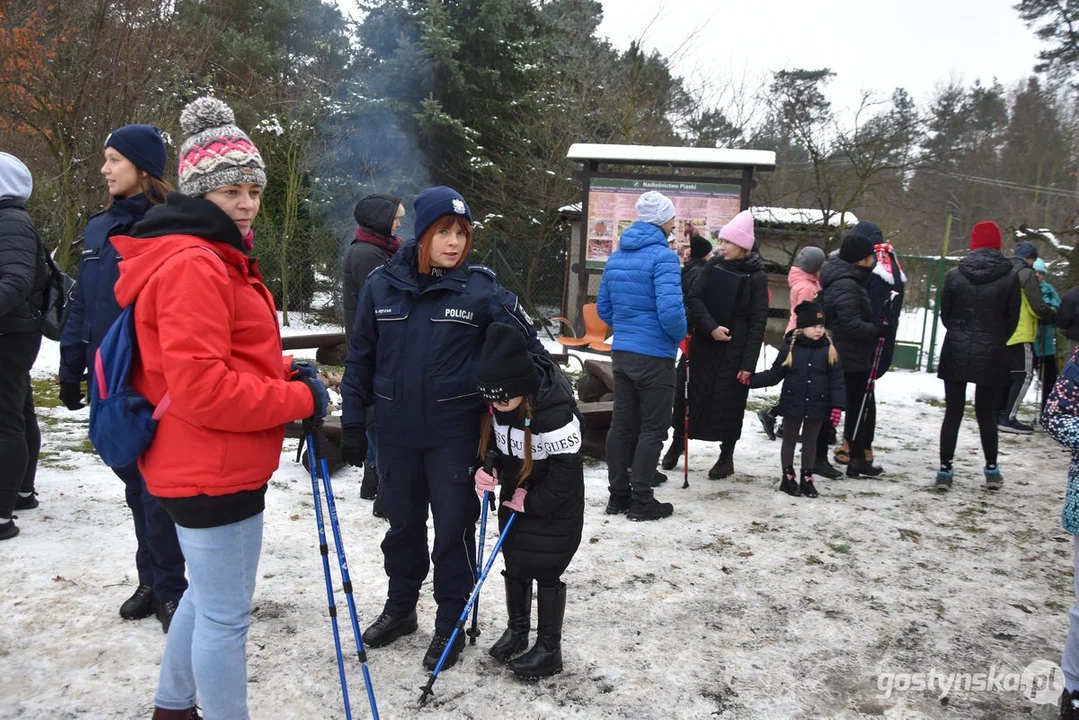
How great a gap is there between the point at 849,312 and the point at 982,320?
94 cm

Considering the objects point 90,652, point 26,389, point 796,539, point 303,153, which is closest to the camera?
point 90,652

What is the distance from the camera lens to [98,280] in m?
3.16

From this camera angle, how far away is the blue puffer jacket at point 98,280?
312 cm

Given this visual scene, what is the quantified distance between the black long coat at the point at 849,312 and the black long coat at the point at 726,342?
27.4 inches

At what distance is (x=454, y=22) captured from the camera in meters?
14.9

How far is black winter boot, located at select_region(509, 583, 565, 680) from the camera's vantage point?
314 centimetres

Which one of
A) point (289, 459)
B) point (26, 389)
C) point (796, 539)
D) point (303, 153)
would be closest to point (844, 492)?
point (796, 539)

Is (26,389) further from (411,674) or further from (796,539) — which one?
(796,539)

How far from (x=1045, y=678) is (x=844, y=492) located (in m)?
2.66

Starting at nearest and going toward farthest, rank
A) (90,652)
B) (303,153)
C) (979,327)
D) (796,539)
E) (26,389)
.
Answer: (90,652) → (26,389) → (796,539) → (979,327) → (303,153)

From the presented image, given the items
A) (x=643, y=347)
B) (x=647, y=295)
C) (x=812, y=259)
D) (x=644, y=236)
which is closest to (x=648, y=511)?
(x=643, y=347)

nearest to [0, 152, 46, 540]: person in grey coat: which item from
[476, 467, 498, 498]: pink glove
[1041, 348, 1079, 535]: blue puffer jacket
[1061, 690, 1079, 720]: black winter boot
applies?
[476, 467, 498, 498]: pink glove

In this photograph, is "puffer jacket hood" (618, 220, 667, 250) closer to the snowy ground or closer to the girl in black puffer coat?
the snowy ground

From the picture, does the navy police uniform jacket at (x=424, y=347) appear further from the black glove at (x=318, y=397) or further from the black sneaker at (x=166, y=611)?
the black sneaker at (x=166, y=611)
